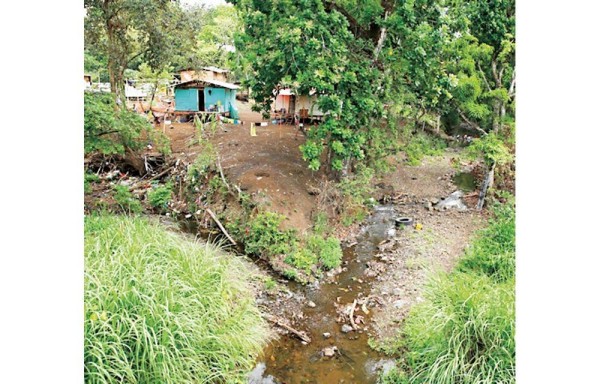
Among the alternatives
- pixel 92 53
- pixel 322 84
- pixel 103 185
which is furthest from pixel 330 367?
pixel 92 53

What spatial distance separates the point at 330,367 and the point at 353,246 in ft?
8.81

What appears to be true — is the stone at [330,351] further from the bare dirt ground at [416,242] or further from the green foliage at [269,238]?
the green foliage at [269,238]

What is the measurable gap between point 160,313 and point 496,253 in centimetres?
353

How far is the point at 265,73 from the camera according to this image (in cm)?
593

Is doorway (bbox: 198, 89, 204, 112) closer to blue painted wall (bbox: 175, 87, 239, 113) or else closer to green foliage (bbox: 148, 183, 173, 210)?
blue painted wall (bbox: 175, 87, 239, 113)

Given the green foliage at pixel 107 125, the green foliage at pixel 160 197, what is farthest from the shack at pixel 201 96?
the green foliage at pixel 107 125

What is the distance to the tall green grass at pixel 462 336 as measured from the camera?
2.73 metres

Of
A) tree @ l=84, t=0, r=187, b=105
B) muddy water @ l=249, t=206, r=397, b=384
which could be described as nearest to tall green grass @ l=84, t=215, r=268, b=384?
muddy water @ l=249, t=206, r=397, b=384

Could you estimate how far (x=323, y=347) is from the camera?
3.73 metres

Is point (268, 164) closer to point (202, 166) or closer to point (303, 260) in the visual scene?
point (202, 166)

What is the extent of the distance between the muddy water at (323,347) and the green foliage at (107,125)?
9.66ft

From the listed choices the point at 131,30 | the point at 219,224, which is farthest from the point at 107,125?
the point at 131,30

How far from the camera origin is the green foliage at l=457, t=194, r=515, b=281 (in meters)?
4.21

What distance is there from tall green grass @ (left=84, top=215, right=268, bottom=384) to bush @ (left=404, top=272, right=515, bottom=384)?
4.15 ft
